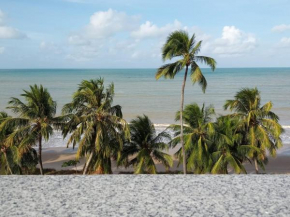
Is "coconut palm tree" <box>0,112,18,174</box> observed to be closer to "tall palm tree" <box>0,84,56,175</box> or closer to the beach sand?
"tall palm tree" <box>0,84,56,175</box>

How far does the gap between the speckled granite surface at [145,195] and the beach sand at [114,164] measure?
11.4m

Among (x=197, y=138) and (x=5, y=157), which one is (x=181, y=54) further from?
(x=5, y=157)

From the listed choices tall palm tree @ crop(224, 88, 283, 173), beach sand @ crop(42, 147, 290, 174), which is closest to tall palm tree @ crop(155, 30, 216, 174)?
tall palm tree @ crop(224, 88, 283, 173)

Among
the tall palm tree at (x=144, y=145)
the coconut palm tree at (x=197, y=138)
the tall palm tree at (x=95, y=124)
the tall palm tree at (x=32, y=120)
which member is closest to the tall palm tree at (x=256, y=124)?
the coconut palm tree at (x=197, y=138)

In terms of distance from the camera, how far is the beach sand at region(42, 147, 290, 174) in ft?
57.4

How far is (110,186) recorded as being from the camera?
568 cm

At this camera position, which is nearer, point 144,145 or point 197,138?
point 197,138

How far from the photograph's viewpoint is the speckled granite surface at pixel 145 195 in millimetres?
4719

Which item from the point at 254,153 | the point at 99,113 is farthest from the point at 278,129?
the point at 99,113

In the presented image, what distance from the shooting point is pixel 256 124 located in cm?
1445

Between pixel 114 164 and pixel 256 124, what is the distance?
8.45 metres

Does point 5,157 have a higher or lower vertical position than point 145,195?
lower

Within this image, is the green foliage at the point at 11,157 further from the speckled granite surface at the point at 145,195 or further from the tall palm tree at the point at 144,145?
the speckled granite surface at the point at 145,195

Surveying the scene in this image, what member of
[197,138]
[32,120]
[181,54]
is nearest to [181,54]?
[181,54]
